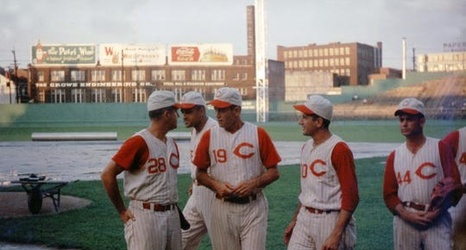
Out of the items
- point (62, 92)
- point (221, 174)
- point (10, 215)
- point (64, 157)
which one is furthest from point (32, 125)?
point (221, 174)

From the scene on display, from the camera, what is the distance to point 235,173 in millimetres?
3896

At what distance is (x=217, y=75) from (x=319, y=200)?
142 feet

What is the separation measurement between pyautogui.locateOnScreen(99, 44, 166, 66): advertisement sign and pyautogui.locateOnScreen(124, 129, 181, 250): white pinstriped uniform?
40.9 m

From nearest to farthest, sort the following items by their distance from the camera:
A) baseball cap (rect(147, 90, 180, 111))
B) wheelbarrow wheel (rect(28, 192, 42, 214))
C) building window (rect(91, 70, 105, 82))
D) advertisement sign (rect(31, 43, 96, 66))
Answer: baseball cap (rect(147, 90, 180, 111)) → wheelbarrow wheel (rect(28, 192, 42, 214)) → advertisement sign (rect(31, 43, 96, 66)) → building window (rect(91, 70, 105, 82))

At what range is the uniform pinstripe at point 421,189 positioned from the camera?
3501 millimetres

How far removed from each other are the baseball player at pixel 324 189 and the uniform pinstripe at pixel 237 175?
0.27 m

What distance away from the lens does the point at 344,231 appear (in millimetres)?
3549

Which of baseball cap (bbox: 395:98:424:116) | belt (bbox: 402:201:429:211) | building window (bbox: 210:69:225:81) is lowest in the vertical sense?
belt (bbox: 402:201:429:211)

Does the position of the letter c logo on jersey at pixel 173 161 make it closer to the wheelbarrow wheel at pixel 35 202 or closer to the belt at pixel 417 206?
the belt at pixel 417 206

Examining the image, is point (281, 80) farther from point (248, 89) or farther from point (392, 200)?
point (392, 200)

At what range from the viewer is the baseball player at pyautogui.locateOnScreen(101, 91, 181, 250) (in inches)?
147

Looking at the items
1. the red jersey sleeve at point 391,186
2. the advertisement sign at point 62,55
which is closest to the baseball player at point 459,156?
the red jersey sleeve at point 391,186

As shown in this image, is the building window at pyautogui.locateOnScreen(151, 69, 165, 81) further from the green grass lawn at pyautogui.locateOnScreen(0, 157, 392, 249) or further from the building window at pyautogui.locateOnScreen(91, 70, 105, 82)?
the green grass lawn at pyautogui.locateOnScreen(0, 157, 392, 249)

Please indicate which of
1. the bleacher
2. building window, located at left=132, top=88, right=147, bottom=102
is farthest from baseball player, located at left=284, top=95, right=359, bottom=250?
building window, located at left=132, top=88, right=147, bottom=102
